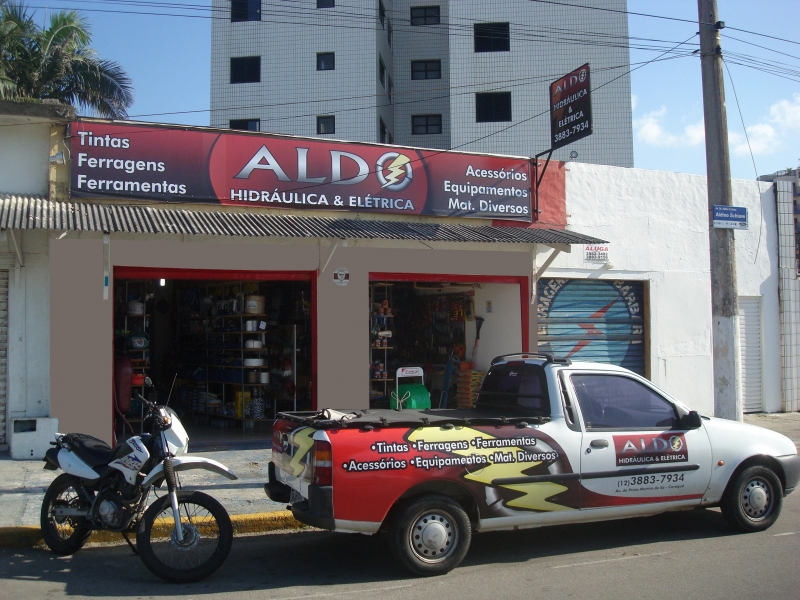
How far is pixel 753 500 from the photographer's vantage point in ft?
23.2

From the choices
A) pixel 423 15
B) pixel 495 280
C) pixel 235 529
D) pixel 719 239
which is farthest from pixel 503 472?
pixel 423 15

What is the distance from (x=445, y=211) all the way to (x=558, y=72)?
19.3 metres

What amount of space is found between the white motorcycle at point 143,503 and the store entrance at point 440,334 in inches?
293

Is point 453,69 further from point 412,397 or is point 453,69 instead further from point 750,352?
point 412,397

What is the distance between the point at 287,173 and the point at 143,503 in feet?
22.5

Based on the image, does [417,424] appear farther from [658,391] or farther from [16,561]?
[16,561]

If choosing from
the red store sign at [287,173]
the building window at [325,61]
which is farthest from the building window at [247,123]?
the red store sign at [287,173]

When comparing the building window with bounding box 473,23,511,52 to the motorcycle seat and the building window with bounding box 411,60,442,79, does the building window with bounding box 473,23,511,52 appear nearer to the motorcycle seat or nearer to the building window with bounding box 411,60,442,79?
the building window with bounding box 411,60,442,79

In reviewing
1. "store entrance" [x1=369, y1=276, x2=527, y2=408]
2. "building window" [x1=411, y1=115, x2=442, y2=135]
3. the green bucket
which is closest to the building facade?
"building window" [x1=411, y1=115, x2=442, y2=135]

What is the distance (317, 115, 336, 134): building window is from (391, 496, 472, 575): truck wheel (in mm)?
25168

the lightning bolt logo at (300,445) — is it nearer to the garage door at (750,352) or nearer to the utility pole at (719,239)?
the utility pole at (719,239)

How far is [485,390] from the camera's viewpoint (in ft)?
24.7

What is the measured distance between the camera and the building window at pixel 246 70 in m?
29.7

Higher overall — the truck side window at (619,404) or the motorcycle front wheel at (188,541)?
the truck side window at (619,404)
